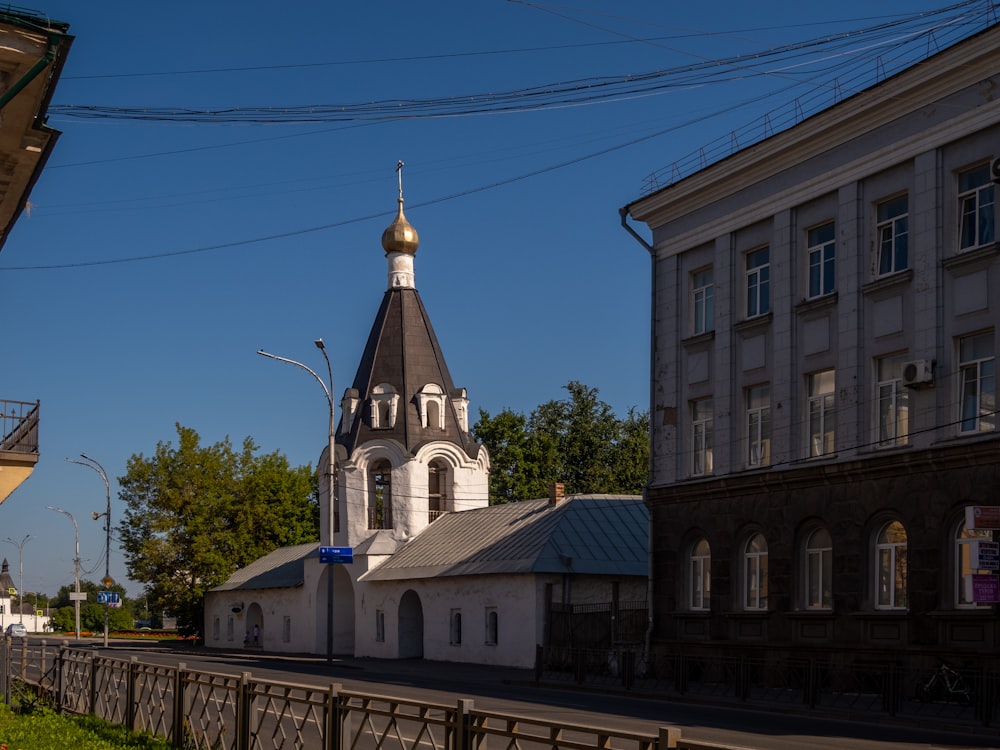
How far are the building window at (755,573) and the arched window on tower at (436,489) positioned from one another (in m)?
21.0

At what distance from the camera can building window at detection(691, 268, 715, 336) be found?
30.3 metres

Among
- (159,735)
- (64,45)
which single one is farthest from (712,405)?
(64,45)

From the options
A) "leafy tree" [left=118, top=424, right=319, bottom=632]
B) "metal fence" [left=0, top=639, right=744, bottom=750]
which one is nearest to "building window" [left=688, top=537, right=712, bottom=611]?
"metal fence" [left=0, top=639, right=744, bottom=750]

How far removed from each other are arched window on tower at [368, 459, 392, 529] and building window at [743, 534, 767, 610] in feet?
69.2

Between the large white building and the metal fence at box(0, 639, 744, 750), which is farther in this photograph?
the large white building

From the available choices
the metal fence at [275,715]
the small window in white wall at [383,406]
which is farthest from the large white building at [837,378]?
the small window in white wall at [383,406]

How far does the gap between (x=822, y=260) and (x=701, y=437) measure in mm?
5289

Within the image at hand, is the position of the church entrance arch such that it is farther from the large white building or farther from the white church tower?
Result: the large white building

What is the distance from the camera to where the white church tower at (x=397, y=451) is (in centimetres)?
4716

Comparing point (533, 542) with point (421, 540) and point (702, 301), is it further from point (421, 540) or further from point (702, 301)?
point (702, 301)

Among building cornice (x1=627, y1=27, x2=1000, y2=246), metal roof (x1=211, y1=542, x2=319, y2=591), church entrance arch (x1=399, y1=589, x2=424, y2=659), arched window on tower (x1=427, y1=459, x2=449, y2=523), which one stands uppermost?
building cornice (x1=627, y1=27, x2=1000, y2=246)

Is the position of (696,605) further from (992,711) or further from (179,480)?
(179,480)

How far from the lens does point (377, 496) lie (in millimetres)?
48375

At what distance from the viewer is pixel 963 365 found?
2320 centimetres
